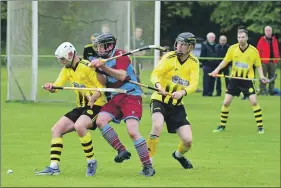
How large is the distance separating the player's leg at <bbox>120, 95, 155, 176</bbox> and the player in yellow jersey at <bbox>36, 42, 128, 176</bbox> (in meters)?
0.39

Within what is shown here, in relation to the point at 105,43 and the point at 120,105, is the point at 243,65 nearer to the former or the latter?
the point at 120,105

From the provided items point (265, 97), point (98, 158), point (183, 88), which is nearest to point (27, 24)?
point (265, 97)

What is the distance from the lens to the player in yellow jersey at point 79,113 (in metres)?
11.6

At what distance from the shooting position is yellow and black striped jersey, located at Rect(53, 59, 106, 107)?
11.7m

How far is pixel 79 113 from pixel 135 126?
82 cm

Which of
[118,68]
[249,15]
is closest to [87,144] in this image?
[118,68]

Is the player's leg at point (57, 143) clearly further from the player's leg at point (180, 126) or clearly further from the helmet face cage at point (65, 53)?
the player's leg at point (180, 126)

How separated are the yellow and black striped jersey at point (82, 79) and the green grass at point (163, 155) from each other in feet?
3.15

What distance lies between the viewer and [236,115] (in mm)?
22484

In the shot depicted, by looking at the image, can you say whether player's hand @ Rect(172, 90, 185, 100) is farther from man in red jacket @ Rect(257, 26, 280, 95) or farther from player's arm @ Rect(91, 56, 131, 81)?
man in red jacket @ Rect(257, 26, 280, 95)

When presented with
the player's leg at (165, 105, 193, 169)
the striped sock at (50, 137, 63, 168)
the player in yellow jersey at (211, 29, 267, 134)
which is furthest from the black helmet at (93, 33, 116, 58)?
the player in yellow jersey at (211, 29, 267, 134)

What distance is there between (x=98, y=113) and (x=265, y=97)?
1786 cm

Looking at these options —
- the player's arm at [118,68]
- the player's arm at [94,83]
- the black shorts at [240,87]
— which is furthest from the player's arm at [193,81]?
the black shorts at [240,87]

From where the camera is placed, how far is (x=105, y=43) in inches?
450
